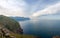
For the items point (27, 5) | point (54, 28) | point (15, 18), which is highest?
point (27, 5)

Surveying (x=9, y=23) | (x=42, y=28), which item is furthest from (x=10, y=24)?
(x=42, y=28)

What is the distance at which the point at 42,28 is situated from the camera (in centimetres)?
646

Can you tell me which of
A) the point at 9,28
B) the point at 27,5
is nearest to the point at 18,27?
the point at 9,28

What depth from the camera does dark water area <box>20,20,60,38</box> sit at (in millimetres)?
6449

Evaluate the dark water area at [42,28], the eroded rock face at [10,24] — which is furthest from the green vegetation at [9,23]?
the dark water area at [42,28]

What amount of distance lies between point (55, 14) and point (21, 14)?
132 cm

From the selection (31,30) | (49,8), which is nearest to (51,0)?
(49,8)

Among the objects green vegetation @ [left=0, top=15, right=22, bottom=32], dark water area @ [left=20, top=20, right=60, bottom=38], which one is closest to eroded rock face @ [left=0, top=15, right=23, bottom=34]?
green vegetation @ [left=0, top=15, right=22, bottom=32]

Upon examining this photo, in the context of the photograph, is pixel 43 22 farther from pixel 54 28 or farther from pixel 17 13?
pixel 17 13

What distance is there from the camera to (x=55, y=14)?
6688 mm

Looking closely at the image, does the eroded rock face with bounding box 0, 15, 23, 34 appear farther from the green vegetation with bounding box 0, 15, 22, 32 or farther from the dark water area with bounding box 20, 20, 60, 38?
the dark water area with bounding box 20, 20, 60, 38

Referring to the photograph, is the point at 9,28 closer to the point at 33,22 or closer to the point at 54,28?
the point at 33,22

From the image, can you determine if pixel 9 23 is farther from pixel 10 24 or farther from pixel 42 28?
pixel 42 28

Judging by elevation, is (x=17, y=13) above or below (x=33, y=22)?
above
